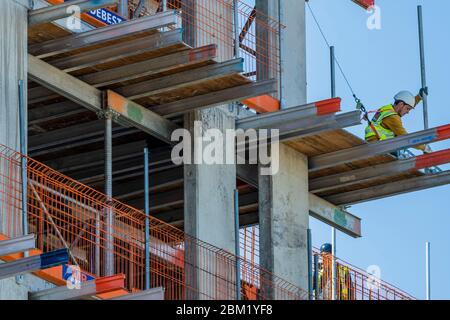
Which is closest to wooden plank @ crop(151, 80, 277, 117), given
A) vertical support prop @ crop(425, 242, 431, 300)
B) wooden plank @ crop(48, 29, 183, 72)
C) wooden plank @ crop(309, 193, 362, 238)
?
wooden plank @ crop(48, 29, 183, 72)

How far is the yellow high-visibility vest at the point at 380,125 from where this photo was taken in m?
42.8

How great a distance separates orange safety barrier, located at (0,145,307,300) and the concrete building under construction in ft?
0.13

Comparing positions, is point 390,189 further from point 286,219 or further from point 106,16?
point 106,16

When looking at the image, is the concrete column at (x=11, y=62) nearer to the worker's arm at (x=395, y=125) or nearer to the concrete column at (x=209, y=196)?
the concrete column at (x=209, y=196)

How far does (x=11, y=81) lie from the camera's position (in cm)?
3616

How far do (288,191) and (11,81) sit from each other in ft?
25.5


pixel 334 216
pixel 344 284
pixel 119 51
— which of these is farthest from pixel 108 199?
pixel 334 216

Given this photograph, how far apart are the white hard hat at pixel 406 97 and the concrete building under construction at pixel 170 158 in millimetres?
1294

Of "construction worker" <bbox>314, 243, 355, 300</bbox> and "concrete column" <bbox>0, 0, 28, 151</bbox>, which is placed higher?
"concrete column" <bbox>0, 0, 28, 151</bbox>

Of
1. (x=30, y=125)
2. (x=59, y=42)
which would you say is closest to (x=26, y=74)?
(x=59, y=42)

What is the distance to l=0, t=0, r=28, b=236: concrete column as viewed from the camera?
3512 cm

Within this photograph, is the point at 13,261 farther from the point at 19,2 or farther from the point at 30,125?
the point at 30,125

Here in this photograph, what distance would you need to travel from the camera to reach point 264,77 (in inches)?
1658

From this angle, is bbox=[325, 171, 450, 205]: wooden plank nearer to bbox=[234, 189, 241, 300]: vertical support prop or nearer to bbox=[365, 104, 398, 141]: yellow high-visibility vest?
bbox=[365, 104, 398, 141]: yellow high-visibility vest
